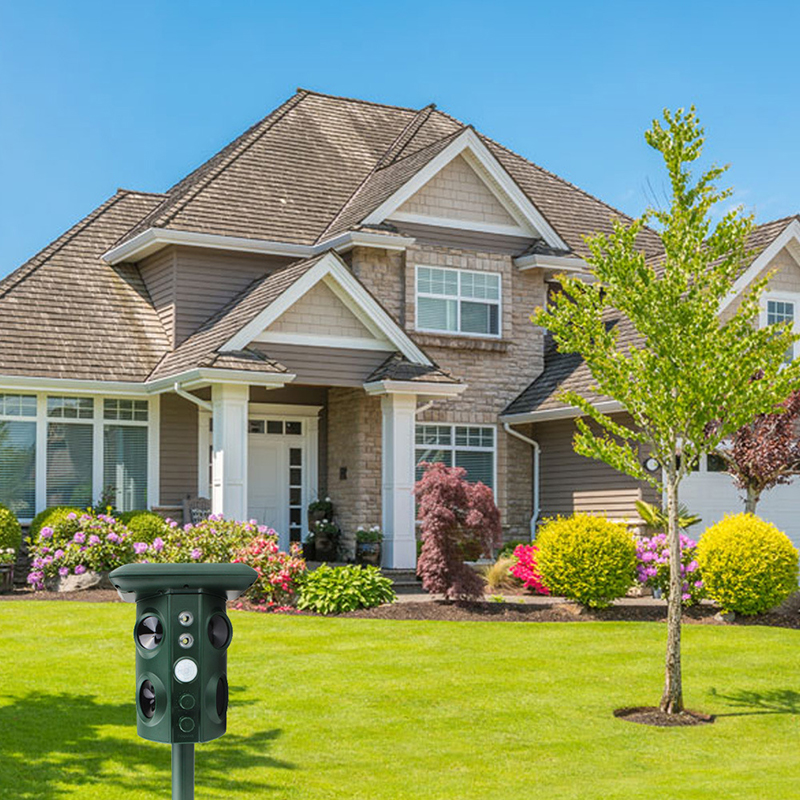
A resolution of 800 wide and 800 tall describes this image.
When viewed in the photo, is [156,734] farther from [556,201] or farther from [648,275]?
[556,201]

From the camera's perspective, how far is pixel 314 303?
19.5 m

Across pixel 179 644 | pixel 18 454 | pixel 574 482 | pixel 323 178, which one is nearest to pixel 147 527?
pixel 18 454

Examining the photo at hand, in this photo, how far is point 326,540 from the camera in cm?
2111

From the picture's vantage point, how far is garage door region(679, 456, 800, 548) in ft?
68.1

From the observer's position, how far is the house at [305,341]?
19469 mm

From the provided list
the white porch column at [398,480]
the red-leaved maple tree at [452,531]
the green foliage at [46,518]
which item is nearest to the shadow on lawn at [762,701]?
the red-leaved maple tree at [452,531]

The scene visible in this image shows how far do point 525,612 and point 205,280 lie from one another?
354 inches

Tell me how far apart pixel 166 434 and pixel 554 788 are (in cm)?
1344

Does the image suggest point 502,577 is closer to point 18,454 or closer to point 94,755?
point 18,454

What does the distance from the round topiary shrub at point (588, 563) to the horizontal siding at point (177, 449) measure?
7.12m

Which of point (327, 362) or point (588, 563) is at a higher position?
point (327, 362)

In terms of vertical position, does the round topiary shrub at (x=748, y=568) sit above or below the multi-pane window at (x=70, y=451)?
below

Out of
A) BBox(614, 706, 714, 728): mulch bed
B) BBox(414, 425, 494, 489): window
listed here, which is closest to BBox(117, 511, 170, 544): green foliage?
BBox(414, 425, 494, 489): window

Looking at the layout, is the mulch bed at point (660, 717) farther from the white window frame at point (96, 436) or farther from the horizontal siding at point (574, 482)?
the white window frame at point (96, 436)
